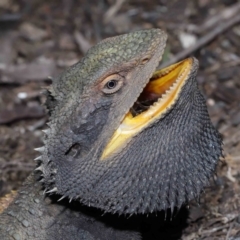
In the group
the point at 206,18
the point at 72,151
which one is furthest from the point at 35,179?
the point at 206,18

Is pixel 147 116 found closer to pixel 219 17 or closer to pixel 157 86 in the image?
pixel 157 86

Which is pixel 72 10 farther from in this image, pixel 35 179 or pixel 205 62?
pixel 35 179

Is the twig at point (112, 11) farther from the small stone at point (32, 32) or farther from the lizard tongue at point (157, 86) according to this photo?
the lizard tongue at point (157, 86)

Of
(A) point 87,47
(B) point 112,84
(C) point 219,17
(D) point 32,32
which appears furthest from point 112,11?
(B) point 112,84

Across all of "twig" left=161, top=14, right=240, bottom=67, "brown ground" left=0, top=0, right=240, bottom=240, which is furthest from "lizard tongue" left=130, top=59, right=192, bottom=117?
"twig" left=161, top=14, right=240, bottom=67

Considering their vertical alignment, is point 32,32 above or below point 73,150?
below

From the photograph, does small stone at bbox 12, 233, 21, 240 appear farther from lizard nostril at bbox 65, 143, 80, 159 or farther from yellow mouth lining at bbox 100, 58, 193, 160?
yellow mouth lining at bbox 100, 58, 193, 160

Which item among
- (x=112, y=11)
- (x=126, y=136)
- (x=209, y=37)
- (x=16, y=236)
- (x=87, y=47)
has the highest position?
(x=126, y=136)
